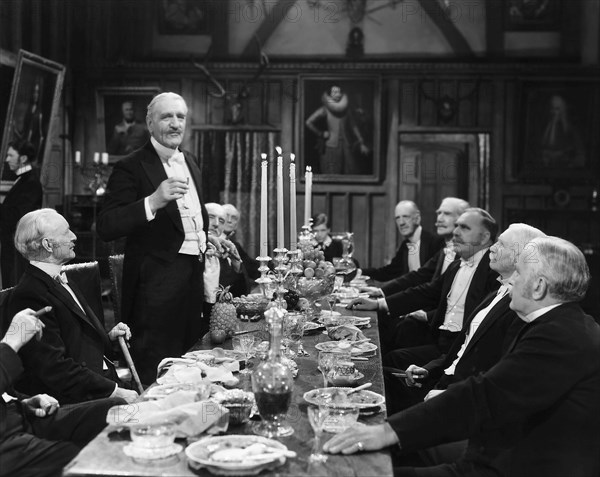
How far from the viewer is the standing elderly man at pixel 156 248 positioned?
161 inches

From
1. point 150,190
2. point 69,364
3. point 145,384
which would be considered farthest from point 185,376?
point 150,190

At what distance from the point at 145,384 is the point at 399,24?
858 centimetres

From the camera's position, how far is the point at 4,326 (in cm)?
322

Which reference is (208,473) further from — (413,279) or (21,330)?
(413,279)

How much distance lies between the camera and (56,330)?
3.24 m

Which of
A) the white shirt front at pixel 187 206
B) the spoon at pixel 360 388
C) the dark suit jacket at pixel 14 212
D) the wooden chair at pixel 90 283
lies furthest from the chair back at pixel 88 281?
the dark suit jacket at pixel 14 212

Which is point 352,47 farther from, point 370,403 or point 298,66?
point 370,403

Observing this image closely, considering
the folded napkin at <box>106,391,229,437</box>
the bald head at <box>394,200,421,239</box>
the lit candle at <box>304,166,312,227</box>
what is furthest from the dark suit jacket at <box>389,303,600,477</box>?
the bald head at <box>394,200,421,239</box>

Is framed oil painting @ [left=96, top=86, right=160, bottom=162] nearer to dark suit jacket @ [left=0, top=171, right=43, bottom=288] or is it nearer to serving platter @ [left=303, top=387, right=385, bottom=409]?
dark suit jacket @ [left=0, top=171, right=43, bottom=288]

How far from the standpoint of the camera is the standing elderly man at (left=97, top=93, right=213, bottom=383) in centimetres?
409

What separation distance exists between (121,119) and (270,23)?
2651mm

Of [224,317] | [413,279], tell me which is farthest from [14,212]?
[224,317]

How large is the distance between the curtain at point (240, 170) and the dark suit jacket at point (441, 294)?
568cm

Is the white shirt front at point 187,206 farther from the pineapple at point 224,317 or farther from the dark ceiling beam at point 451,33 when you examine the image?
the dark ceiling beam at point 451,33
